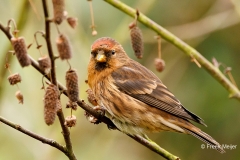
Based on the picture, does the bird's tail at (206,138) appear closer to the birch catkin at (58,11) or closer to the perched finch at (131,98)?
the perched finch at (131,98)

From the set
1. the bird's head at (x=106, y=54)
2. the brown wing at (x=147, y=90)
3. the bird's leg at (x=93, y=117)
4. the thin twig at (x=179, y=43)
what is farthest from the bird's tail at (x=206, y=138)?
the bird's head at (x=106, y=54)

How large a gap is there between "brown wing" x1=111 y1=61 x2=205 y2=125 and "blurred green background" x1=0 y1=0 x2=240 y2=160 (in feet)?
2.30

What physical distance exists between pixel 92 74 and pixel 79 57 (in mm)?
1222

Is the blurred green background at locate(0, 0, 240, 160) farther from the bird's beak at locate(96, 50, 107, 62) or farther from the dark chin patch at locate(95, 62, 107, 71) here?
the bird's beak at locate(96, 50, 107, 62)

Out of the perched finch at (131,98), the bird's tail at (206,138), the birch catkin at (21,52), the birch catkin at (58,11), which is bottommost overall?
the birch catkin at (21,52)

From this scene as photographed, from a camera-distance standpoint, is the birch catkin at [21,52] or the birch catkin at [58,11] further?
the birch catkin at [21,52]

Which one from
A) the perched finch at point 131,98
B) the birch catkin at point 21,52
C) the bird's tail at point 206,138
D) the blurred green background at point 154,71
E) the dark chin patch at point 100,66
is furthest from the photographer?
the blurred green background at point 154,71

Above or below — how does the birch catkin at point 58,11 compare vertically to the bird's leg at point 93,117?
below

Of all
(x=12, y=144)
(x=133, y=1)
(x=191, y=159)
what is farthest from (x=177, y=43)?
(x=191, y=159)

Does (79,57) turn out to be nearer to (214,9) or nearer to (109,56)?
(109,56)

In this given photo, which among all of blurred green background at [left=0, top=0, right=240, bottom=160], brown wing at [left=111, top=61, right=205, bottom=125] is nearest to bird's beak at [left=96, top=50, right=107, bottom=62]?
brown wing at [left=111, top=61, right=205, bottom=125]

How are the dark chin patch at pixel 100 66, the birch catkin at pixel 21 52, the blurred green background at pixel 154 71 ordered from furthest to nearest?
the blurred green background at pixel 154 71 < the dark chin patch at pixel 100 66 < the birch catkin at pixel 21 52

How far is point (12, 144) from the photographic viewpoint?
5125 mm

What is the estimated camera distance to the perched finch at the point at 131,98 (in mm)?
4043
